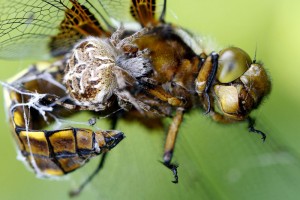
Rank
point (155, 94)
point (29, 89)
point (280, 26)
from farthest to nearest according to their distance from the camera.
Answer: point (280, 26), point (29, 89), point (155, 94)

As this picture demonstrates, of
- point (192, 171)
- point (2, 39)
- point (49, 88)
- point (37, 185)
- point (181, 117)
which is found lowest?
point (37, 185)

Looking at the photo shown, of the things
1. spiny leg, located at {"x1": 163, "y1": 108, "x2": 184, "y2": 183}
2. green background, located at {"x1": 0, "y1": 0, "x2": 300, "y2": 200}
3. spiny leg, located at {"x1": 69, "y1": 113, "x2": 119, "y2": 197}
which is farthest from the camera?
green background, located at {"x1": 0, "y1": 0, "x2": 300, "y2": 200}

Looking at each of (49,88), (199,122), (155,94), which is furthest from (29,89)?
(199,122)

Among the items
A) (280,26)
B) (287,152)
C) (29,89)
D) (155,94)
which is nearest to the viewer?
(155,94)

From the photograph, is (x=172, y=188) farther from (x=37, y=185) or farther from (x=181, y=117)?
(x=37, y=185)

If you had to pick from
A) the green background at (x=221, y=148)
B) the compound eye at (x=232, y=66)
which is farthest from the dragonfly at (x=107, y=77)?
the green background at (x=221, y=148)

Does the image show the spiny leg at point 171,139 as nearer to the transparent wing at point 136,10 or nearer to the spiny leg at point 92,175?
the spiny leg at point 92,175

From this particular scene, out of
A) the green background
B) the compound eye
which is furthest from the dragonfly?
the green background

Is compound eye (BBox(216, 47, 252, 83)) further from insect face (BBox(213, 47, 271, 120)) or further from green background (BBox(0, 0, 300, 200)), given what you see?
green background (BBox(0, 0, 300, 200))
